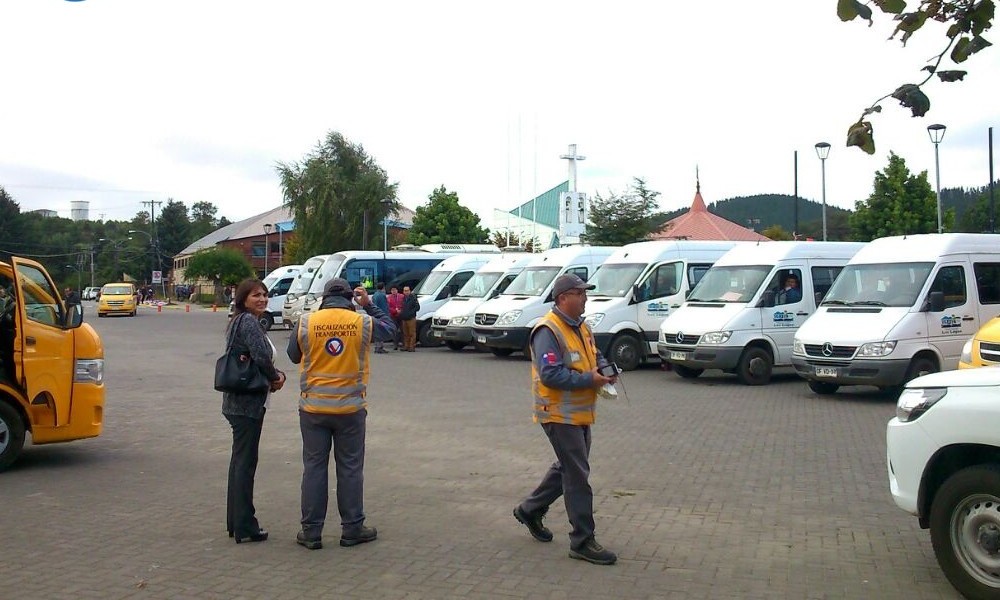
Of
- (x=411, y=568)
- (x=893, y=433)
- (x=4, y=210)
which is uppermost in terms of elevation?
(x=4, y=210)

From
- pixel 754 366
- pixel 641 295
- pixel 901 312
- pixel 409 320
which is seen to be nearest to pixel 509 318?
pixel 641 295

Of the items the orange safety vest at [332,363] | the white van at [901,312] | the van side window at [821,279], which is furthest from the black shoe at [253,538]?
the van side window at [821,279]

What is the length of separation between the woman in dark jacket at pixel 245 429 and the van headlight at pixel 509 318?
14.8 meters

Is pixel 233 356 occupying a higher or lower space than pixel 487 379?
higher

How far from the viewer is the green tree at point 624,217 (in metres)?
38.2

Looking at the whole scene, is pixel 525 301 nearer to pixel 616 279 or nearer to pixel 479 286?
pixel 616 279

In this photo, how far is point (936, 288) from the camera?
14594mm

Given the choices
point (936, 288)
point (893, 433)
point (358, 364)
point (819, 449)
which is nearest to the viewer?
point (893, 433)

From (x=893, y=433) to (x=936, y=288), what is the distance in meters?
9.80

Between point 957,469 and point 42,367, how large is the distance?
7.56 metres

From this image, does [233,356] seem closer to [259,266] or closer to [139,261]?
[259,266]

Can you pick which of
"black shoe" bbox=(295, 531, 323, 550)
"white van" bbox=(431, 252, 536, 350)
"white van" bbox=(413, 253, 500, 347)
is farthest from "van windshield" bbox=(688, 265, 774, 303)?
"black shoe" bbox=(295, 531, 323, 550)

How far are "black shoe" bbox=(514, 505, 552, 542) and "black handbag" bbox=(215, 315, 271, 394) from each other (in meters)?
1.93

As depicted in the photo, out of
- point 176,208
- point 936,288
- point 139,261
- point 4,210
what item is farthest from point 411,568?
point 176,208
